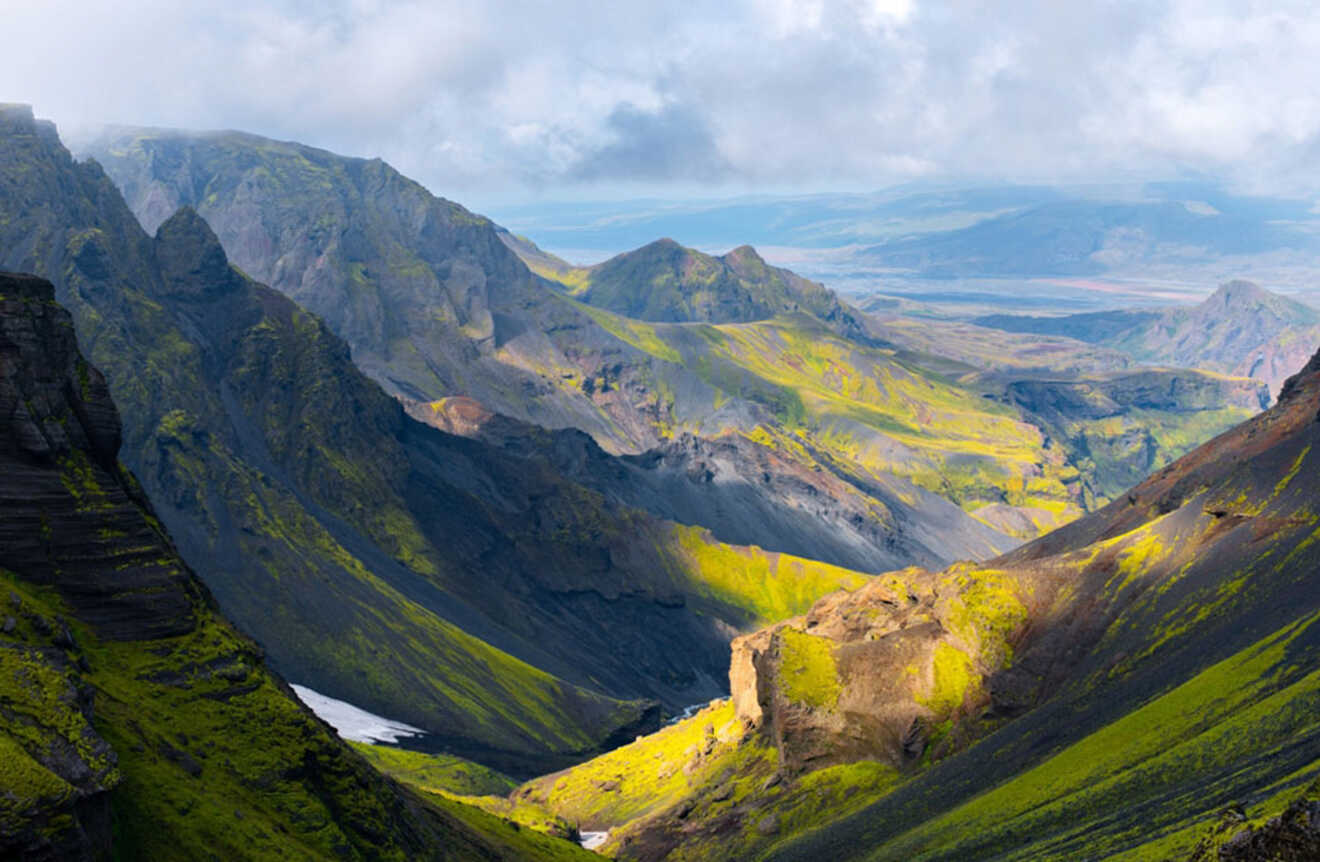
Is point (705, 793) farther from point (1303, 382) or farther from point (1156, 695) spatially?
point (1303, 382)

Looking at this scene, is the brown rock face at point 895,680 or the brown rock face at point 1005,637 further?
the brown rock face at point 895,680

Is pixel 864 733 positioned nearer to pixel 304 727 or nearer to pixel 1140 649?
pixel 1140 649

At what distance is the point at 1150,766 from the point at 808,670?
6111cm

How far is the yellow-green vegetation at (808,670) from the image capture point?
15350 centimetres

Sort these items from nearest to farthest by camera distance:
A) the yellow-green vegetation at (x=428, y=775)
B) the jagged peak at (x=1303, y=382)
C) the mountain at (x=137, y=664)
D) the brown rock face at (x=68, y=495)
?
the mountain at (x=137, y=664) < the brown rock face at (x=68, y=495) < the jagged peak at (x=1303, y=382) < the yellow-green vegetation at (x=428, y=775)

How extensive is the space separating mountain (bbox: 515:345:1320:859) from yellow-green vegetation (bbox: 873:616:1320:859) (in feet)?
0.91

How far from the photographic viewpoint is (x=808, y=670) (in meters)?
157

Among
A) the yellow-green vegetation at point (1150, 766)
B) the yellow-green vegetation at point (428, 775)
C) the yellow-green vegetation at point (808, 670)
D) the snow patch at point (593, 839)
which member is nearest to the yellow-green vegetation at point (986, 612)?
the yellow-green vegetation at point (808, 670)

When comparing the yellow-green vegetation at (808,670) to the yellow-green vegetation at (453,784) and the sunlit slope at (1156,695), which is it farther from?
the yellow-green vegetation at (453,784)

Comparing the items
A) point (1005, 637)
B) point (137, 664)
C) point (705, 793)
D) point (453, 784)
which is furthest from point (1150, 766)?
point (453, 784)

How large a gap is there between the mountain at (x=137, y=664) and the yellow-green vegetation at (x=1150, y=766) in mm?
45477

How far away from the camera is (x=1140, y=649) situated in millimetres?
133000

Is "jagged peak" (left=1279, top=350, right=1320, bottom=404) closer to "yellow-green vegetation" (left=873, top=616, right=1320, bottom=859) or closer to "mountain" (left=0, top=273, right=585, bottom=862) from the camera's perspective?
"yellow-green vegetation" (left=873, top=616, right=1320, bottom=859)

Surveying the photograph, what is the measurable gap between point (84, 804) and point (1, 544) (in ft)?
98.0
